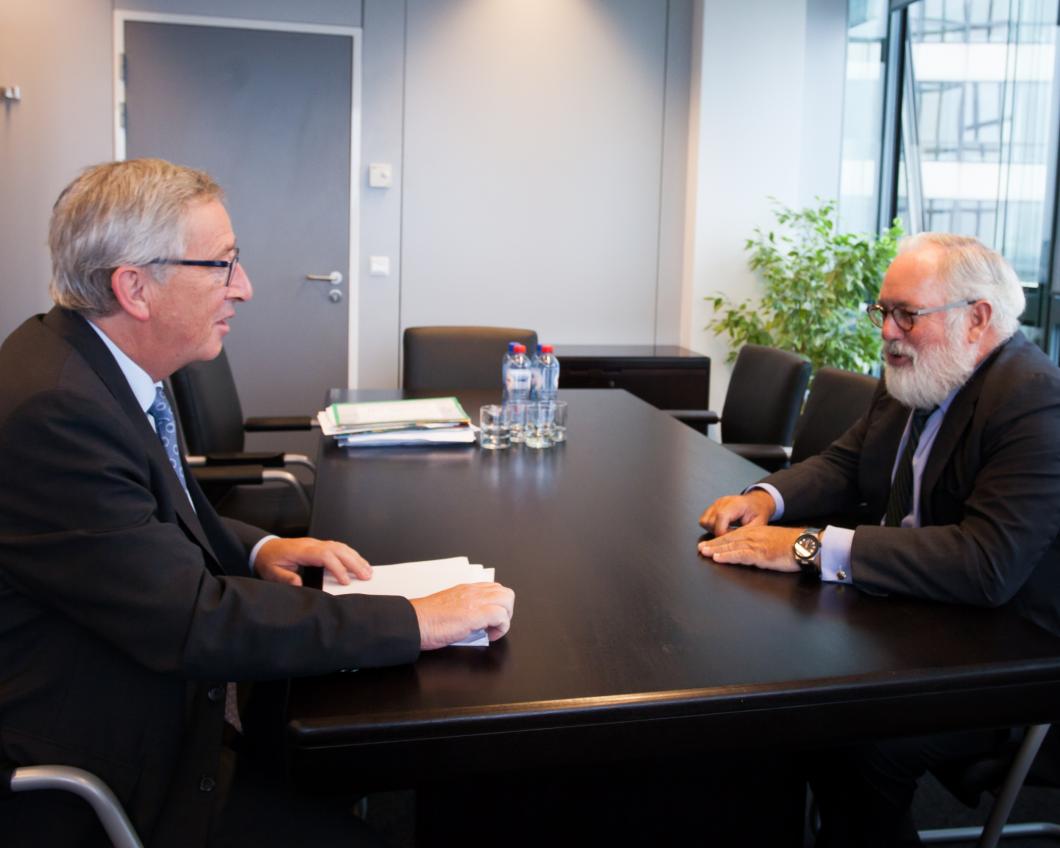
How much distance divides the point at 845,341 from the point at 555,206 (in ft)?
5.56

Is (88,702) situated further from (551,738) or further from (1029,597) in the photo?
(1029,597)

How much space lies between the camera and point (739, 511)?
6.61 feet

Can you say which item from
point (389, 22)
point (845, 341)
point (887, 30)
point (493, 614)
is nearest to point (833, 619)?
point (493, 614)

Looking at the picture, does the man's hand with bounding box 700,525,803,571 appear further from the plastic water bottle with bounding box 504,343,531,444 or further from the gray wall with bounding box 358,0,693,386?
the gray wall with bounding box 358,0,693,386

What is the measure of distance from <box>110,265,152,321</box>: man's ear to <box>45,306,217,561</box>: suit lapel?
63 mm

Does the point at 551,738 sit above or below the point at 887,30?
below

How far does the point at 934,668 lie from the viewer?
1346mm

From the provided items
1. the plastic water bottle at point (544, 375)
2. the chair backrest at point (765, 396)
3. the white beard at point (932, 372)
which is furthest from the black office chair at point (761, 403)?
the white beard at point (932, 372)

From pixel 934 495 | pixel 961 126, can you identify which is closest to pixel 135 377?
pixel 934 495

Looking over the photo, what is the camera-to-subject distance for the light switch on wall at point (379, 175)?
5363 mm

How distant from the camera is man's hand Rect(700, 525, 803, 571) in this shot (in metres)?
1.73

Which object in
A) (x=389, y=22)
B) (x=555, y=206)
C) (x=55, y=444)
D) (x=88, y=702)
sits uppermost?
(x=389, y=22)

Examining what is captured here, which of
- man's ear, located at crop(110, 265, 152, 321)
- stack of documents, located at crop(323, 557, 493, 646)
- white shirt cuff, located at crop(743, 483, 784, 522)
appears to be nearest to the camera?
man's ear, located at crop(110, 265, 152, 321)

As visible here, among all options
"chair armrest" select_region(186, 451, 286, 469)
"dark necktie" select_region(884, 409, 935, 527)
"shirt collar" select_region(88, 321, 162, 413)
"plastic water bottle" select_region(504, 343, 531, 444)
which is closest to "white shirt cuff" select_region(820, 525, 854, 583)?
"dark necktie" select_region(884, 409, 935, 527)
